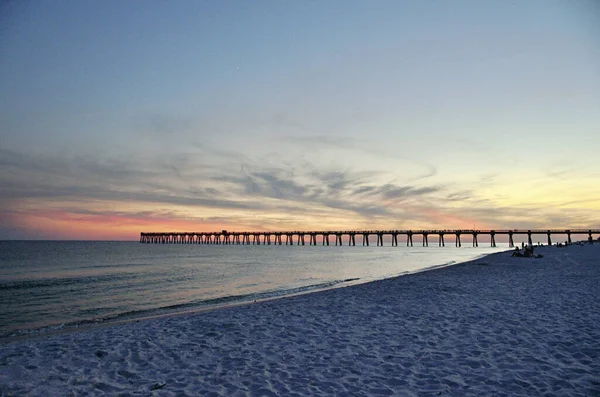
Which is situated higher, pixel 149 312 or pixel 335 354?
pixel 335 354

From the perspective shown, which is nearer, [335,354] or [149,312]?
[335,354]

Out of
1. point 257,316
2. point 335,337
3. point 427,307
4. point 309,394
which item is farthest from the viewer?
point 427,307

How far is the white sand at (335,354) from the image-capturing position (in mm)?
4953

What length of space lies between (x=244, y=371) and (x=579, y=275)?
18286mm

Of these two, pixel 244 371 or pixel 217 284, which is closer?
pixel 244 371

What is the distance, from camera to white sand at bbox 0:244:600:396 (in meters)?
4.95

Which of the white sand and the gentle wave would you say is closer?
the white sand

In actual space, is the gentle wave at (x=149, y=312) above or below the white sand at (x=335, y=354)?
below

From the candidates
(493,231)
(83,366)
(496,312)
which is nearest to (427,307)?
(496,312)

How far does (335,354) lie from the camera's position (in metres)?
6.29

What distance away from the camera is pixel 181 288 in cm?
2002

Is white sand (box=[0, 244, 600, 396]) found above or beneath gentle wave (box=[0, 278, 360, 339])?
above

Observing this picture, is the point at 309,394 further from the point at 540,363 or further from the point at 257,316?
the point at 257,316

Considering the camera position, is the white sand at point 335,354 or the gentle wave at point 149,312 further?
the gentle wave at point 149,312
